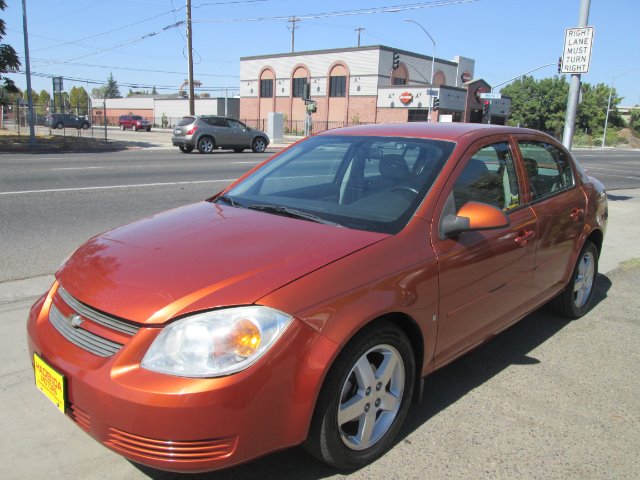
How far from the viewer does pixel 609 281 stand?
590cm

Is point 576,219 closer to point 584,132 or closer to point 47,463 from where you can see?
point 47,463

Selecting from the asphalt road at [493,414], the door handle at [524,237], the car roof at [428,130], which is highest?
the car roof at [428,130]

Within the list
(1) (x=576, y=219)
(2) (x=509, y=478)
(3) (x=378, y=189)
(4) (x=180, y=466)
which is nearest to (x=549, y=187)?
(1) (x=576, y=219)

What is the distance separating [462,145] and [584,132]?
3455 inches

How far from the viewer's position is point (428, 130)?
354 centimetres

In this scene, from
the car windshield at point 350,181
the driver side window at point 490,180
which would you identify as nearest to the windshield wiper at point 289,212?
the car windshield at point 350,181

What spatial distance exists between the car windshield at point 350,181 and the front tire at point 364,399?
0.60 m

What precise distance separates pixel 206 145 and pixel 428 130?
21.6 m

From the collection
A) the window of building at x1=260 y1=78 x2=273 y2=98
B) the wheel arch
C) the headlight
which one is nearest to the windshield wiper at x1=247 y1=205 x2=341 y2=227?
the headlight

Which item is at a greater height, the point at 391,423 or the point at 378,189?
the point at 378,189

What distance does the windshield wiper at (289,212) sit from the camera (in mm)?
2896

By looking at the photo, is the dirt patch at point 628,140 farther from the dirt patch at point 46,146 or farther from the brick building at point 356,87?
the dirt patch at point 46,146

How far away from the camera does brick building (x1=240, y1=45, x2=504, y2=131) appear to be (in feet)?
179

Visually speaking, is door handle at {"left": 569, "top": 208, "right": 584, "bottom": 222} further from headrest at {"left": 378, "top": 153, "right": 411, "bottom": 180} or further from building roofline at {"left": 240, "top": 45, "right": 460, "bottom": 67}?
building roofline at {"left": 240, "top": 45, "right": 460, "bottom": 67}
